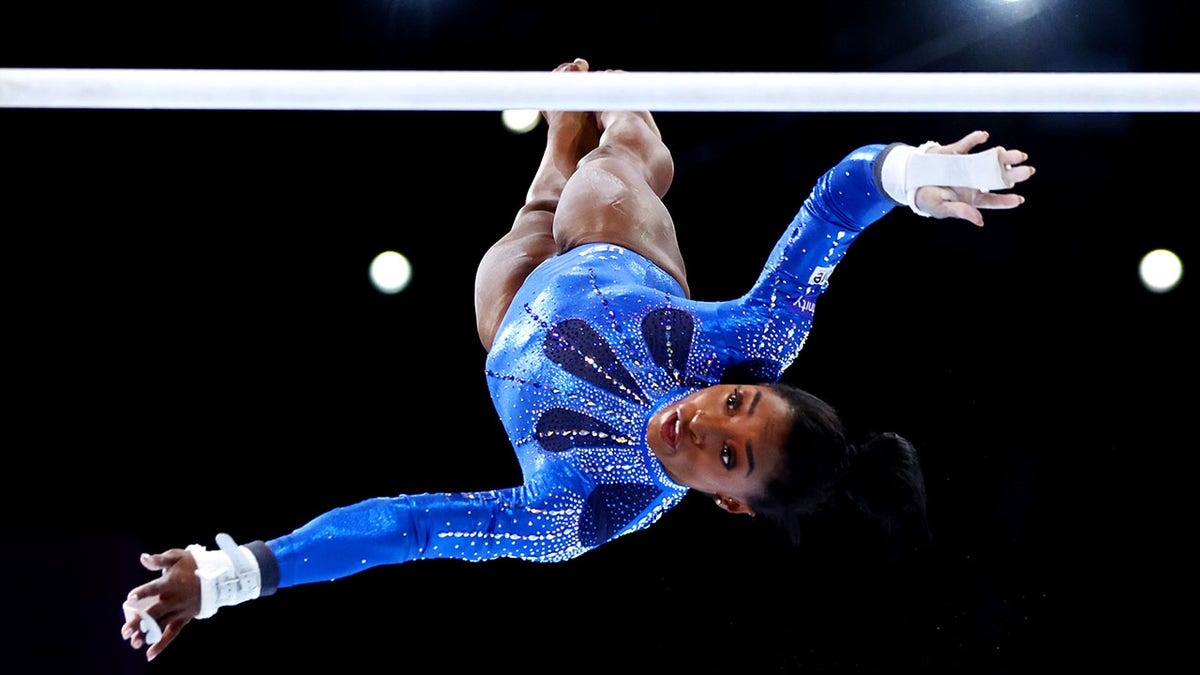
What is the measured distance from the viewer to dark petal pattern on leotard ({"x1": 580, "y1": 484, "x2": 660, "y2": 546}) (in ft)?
6.29

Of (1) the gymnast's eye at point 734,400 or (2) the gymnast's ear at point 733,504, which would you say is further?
(2) the gymnast's ear at point 733,504

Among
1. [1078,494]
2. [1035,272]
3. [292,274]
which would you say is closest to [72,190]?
[292,274]

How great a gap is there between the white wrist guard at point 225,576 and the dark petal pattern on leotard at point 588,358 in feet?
1.81

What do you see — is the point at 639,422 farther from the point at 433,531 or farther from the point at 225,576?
the point at 225,576

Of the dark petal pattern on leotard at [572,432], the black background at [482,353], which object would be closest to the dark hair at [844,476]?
the dark petal pattern on leotard at [572,432]

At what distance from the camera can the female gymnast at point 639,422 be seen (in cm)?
165

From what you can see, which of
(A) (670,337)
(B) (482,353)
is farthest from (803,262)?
(B) (482,353)

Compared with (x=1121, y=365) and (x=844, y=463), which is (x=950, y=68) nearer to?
(x=1121, y=365)

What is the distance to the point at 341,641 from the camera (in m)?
2.74

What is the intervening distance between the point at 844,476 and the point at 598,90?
0.69 meters

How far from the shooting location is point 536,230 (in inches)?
92.7

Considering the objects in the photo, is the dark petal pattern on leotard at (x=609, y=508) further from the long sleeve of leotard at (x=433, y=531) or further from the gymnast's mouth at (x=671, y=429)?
the gymnast's mouth at (x=671, y=429)

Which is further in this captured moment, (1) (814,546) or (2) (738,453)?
(1) (814,546)

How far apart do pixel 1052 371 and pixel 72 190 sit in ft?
7.07
